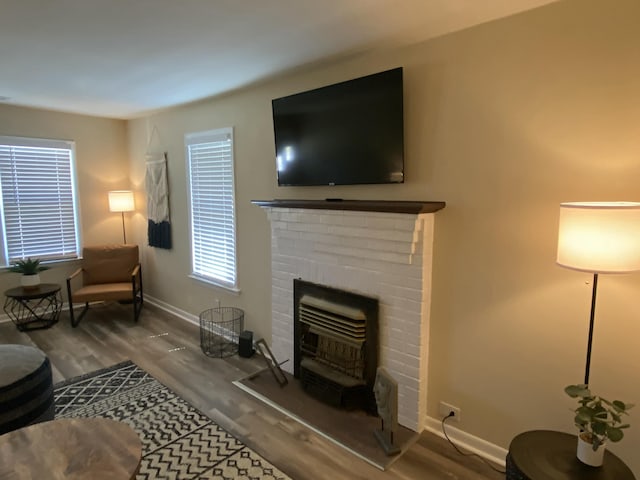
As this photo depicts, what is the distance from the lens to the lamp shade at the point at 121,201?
4.79m

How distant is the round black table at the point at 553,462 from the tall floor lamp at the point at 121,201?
478cm

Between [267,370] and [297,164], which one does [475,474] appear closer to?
[267,370]

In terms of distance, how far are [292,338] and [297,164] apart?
1397 millimetres

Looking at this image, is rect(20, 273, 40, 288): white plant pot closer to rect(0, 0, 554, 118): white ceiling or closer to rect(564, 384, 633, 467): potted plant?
rect(0, 0, 554, 118): white ceiling

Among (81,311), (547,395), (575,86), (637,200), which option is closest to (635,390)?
(547,395)

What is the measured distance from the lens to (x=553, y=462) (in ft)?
5.21

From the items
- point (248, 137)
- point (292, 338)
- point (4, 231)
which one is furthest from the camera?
point (4, 231)

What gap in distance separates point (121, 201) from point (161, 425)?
3.25 meters

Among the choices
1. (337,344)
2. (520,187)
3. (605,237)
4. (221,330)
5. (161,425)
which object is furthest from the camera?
(221,330)

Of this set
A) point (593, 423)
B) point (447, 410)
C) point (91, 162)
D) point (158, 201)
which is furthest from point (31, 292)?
point (593, 423)

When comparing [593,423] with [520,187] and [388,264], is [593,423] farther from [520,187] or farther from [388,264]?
[388,264]

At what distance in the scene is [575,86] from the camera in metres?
1.79

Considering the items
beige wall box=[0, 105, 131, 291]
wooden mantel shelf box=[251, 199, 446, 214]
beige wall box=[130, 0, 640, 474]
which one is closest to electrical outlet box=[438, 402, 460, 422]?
beige wall box=[130, 0, 640, 474]

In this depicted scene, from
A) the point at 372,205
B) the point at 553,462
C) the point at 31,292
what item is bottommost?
the point at 553,462
